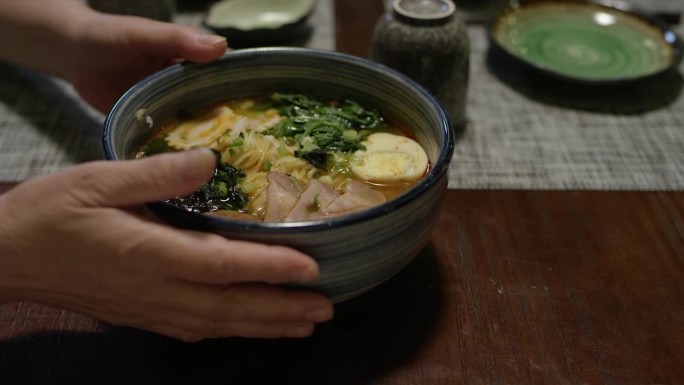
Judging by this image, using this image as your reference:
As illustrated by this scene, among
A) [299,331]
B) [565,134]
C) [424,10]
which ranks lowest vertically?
[565,134]

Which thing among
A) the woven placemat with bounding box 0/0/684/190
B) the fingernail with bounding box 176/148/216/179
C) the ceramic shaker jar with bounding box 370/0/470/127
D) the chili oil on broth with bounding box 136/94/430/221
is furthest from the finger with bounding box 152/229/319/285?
the ceramic shaker jar with bounding box 370/0/470/127

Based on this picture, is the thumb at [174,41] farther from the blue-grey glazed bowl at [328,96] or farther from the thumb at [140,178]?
the thumb at [140,178]

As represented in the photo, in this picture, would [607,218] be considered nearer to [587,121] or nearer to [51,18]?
[587,121]

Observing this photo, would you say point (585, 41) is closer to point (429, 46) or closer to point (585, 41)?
point (585, 41)

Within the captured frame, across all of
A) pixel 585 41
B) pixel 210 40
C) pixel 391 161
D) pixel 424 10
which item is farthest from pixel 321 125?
pixel 585 41

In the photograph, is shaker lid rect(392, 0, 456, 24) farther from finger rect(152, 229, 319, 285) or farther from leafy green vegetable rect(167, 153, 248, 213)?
finger rect(152, 229, 319, 285)
